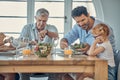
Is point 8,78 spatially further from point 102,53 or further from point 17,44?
point 102,53

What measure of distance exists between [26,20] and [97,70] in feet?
7.17

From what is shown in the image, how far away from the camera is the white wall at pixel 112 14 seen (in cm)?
396

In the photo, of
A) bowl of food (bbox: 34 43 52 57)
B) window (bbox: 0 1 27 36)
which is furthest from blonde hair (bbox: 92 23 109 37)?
window (bbox: 0 1 27 36)

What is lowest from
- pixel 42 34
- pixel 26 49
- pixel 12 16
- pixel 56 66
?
pixel 56 66

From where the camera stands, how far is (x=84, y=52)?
8.73 ft

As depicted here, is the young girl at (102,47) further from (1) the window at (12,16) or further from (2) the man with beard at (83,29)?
(1) the window at (12,16)

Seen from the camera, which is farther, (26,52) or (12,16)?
(12,16)

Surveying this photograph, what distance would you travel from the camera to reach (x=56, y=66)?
2090 millimetres

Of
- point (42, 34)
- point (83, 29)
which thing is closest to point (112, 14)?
point (83, 29)

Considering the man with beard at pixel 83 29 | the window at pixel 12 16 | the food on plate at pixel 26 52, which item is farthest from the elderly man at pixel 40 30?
the window at pixel 12 16

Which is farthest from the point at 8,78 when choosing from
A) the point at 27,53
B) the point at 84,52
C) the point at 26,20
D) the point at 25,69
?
the point at 26,20

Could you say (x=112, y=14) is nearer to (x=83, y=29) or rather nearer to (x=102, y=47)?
(x=83, y=29)

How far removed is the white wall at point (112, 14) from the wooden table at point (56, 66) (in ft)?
6.35

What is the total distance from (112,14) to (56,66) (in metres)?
2.18
